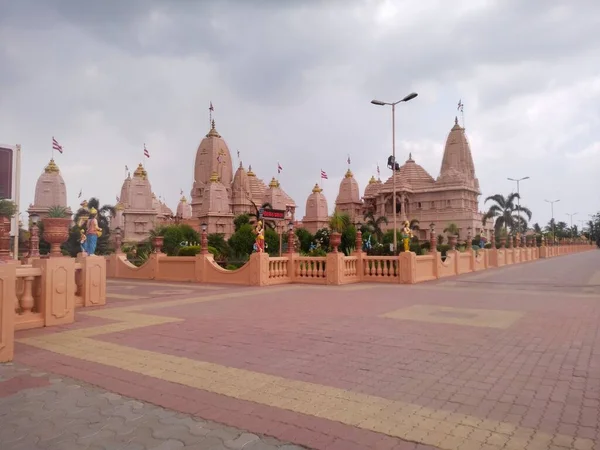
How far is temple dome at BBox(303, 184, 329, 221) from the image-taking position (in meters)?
58.6

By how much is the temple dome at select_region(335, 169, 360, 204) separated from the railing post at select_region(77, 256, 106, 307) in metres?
57.7

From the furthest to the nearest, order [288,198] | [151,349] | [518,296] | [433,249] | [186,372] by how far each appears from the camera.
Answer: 1. [288,198]
2. [433,249]
3. [518,296]
4. [151,349]
5. [186,372]

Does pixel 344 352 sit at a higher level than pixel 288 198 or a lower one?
lower

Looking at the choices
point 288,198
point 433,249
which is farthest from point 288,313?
point 288,198

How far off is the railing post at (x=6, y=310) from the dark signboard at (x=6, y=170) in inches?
114

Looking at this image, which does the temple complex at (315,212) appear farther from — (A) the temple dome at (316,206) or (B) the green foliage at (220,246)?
(B) the green foliage at (220,246)

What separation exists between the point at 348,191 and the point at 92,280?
58932 mm

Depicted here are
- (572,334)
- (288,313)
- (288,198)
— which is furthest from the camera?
(288,198)

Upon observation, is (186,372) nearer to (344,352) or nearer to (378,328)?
(344,352)

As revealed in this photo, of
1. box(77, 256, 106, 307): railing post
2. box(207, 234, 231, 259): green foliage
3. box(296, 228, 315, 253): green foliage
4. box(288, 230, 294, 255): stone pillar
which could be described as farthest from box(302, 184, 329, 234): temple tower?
box(77, 256, 106, 307): railing post

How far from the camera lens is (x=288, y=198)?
63.5 meters

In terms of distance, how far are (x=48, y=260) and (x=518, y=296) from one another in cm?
1190

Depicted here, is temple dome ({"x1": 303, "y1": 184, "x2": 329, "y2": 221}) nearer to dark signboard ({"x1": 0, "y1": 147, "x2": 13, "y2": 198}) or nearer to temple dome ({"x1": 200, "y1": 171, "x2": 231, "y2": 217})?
temple dome ({"x1": 200, "y1": 171, "x2": 231, "y2": 217})

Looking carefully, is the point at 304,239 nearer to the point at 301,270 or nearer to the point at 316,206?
the point at 316,206
